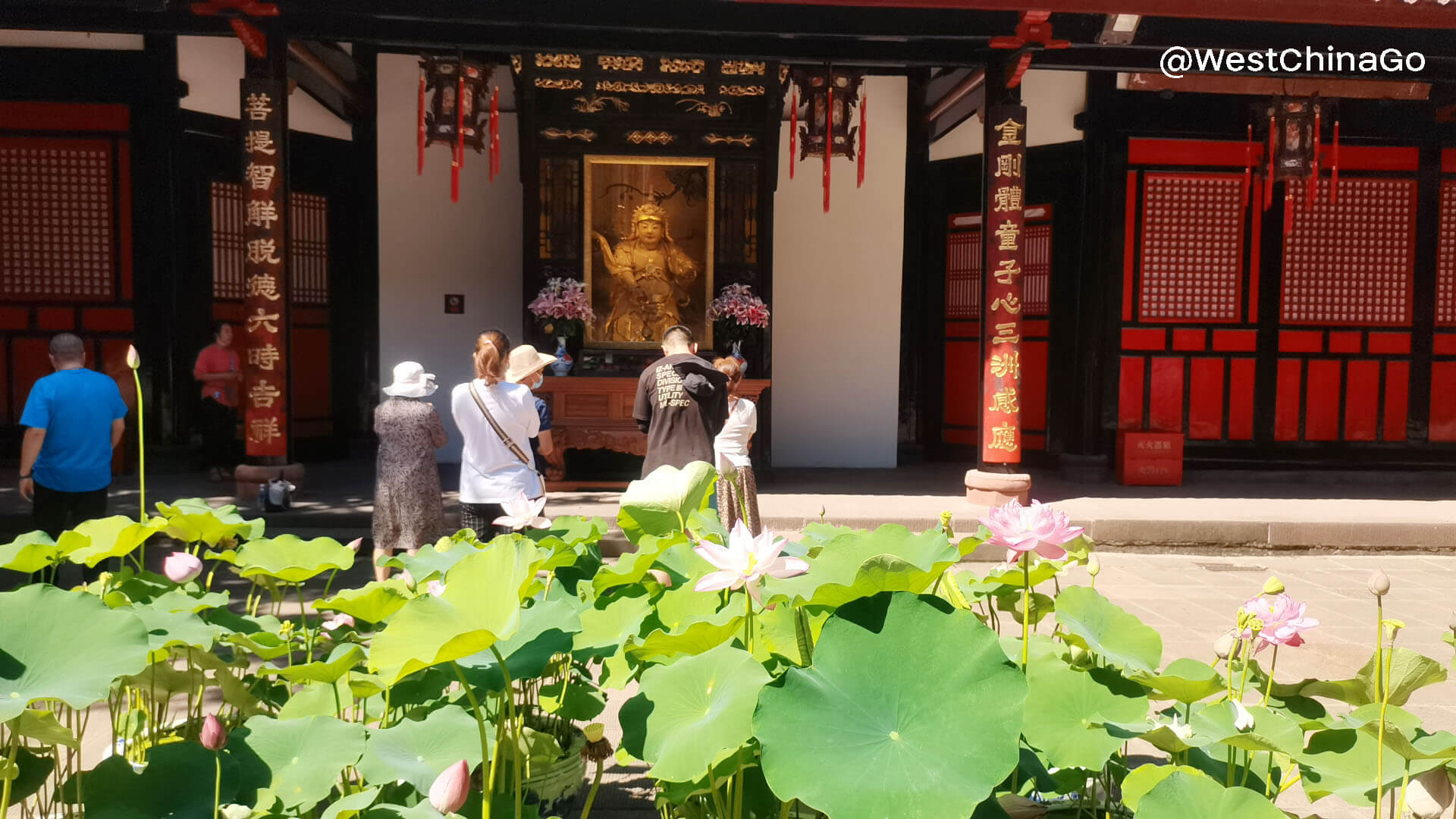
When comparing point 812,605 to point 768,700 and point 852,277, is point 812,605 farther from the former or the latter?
point 852,277

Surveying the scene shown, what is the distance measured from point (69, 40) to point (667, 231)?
15.7 feet

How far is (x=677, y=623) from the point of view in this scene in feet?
4.40

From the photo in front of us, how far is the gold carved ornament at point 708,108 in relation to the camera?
8.36 m

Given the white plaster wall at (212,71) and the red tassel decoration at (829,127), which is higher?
the white plaster wall at (212,71)

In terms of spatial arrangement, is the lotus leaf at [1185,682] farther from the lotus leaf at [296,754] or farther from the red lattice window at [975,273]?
the red lattice window at [975,273]

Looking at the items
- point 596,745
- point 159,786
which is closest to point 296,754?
point 159,786

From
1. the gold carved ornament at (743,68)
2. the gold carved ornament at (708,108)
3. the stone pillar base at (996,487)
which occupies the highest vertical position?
the gold carved ornament at (743,68)

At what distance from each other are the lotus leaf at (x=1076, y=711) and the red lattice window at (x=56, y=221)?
27.8ft

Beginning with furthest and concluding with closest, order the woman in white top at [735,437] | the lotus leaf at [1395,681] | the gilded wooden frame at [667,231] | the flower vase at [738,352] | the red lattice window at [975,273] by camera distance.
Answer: the red lattice window at [975,273]
the gilded wooden frame at [667,231]
the flower vase at [738,352]
the woman in white top at [735,437]
the lotus leaf at [1395,681]

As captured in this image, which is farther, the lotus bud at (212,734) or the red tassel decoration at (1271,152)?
the red tassel decoration at (1271,152)

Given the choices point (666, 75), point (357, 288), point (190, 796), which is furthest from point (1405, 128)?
point (190, 796)

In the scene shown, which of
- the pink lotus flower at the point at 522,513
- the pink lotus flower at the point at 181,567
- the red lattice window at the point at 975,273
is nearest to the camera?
the pink lotus flower at the point at 181,567

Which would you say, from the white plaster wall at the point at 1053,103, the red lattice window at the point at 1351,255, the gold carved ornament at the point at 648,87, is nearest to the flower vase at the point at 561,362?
the gold carved ornament at the point at 648,87

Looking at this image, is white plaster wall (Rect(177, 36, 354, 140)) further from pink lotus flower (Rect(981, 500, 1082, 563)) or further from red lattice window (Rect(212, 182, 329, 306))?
pink lotus flower (Rect(981, 500, 1082, 563))
